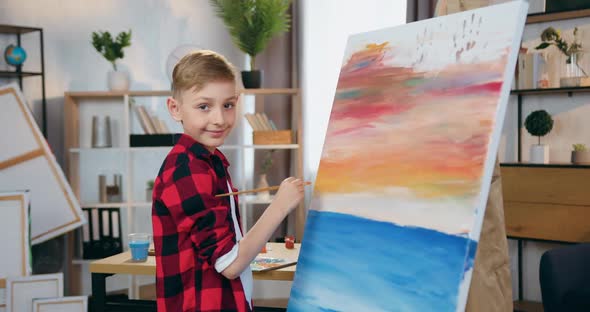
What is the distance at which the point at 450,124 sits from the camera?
1.13 meters

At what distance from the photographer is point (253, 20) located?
4105 millimetres

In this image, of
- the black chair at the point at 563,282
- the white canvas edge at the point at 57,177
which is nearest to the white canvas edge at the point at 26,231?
the white canvas edge at the point at 57,177

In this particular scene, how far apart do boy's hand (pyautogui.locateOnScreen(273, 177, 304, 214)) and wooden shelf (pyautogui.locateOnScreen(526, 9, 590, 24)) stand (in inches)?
111

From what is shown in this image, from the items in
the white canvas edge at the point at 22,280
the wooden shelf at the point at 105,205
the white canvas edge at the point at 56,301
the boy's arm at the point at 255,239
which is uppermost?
the boy's arm at the point at 255,239

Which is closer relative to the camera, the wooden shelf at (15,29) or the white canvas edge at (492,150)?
the white canvas edge at (492,150)

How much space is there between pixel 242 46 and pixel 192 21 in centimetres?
67

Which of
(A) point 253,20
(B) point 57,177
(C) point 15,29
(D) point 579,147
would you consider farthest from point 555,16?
(C) point 15,29

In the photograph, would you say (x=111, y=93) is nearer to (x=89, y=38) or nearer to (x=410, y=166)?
(x=89, y=38)

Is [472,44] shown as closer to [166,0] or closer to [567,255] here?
[567,255]

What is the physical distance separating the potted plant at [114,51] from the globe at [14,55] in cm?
46

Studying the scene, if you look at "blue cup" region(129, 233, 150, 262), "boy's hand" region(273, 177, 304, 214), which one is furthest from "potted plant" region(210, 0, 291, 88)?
"boy's hand" region(273, 177, 304, 214)

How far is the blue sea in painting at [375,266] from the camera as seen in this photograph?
1.04 m

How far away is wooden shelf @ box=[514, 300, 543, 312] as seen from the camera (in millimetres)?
3602

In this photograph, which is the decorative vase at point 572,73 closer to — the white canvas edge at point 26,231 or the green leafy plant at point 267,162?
the green leafy plant at point 267,162
